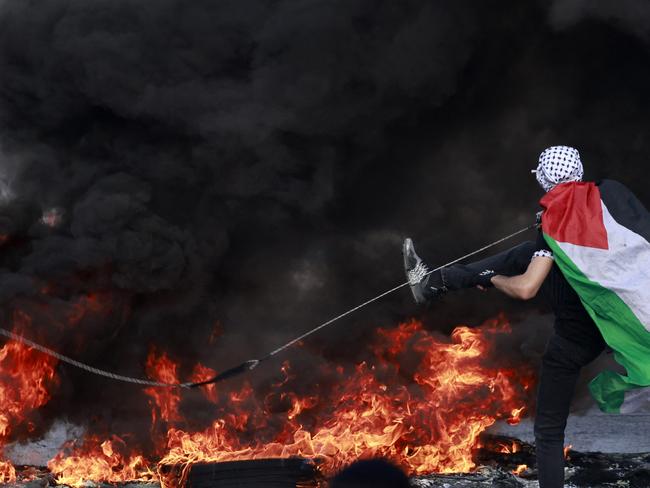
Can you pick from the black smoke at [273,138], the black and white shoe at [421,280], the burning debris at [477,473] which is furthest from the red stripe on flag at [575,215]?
the black smoke at [273,138]

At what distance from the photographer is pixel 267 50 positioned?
6.64 meters

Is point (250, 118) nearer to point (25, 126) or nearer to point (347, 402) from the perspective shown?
point (25, 126)

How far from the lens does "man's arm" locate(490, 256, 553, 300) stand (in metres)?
4.02

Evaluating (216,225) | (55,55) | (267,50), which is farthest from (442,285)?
(55,55)

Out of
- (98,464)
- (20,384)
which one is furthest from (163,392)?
(20,384)

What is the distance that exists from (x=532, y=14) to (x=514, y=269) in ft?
10.1

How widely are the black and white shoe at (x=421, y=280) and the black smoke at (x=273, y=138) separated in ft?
6.10

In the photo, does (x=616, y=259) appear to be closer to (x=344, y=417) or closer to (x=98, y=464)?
(x=344, y=417)

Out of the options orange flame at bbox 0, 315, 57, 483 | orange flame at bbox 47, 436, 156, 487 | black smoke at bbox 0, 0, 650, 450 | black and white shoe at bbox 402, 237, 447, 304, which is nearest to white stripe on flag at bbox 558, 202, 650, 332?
black and white shoe at bbox 402, 237, 447, 304

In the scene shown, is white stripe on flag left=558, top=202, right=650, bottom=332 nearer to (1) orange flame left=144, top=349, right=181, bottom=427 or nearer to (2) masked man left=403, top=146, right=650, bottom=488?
(2) masked man left=403, top=146, right=650, bottom=488

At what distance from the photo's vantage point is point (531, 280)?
4.03m

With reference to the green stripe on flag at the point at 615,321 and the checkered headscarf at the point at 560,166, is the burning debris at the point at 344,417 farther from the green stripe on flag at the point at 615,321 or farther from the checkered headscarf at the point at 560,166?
the checkered headscarf at the point at 560,166

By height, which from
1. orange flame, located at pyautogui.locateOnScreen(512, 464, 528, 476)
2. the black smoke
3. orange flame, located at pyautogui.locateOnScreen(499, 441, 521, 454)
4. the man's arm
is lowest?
orange flame, located at pyautogui.locateOnScreen(512, 464, 528, 476)

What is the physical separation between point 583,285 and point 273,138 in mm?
3326
